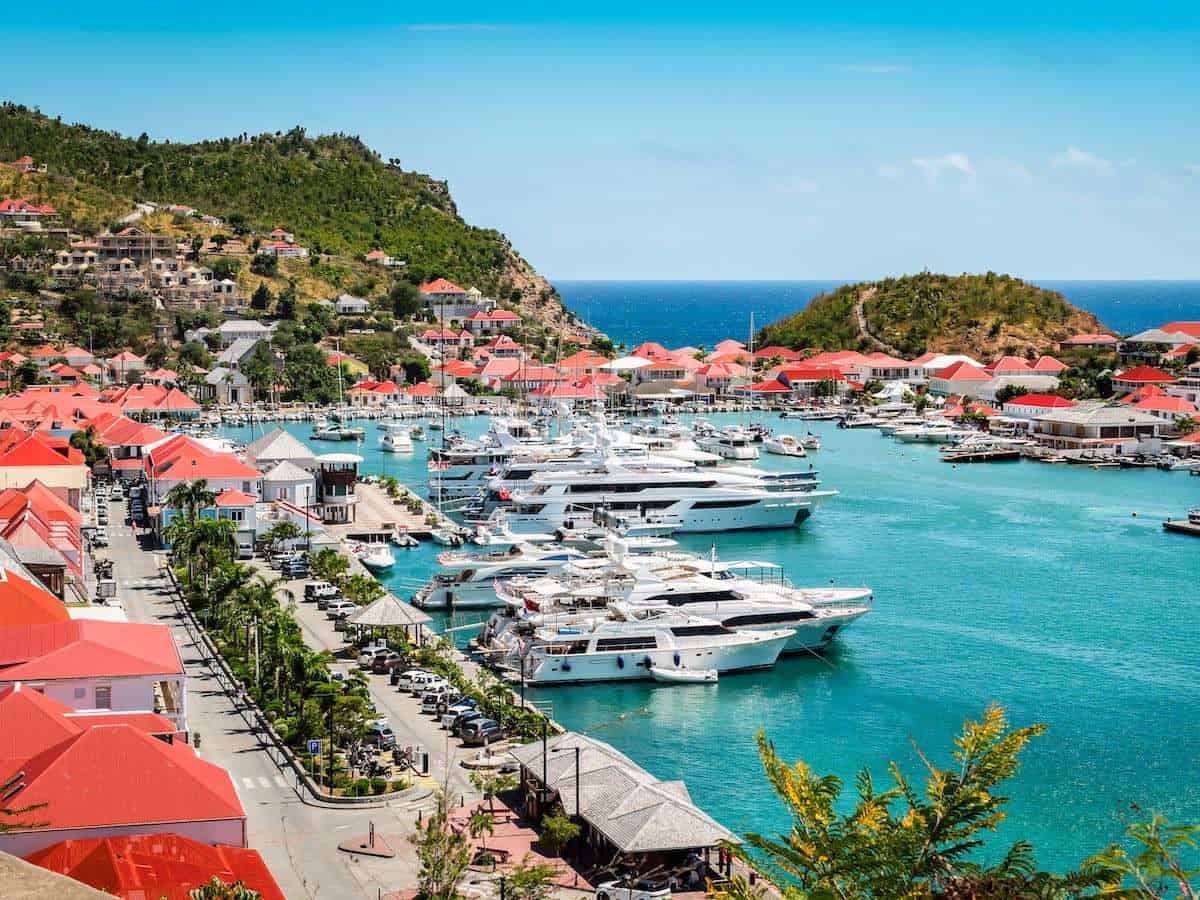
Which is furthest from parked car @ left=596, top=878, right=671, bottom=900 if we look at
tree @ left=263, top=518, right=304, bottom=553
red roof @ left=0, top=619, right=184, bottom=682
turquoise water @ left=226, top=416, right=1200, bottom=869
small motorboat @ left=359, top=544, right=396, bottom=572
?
tree @ left=263, top=518, right=304, bottom=553

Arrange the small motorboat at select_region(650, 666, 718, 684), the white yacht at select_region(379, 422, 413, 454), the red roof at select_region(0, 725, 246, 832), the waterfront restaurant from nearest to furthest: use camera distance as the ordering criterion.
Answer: the red roof at select_region(0, 725, 246, 832)
the waterfront restaurant
the small motorboat at select_region(650, 666, 718, 684)
the white yacht at select_region(379, 422, 413, 454)

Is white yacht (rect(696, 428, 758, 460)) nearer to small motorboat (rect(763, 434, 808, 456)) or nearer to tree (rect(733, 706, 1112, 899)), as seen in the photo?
small motorboat (rect(763, 434, 808, 456))

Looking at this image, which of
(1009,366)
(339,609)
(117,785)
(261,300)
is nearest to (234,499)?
(339,609)

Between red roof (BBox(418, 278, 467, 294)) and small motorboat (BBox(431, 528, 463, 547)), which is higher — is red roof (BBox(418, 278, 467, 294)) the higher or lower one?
the higher one

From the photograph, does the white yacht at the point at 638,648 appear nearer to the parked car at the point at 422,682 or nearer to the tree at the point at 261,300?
the parked car at the point at 422,682

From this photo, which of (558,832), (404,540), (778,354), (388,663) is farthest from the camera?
(778,354)

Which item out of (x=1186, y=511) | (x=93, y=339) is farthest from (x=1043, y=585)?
(x=93, y=339)

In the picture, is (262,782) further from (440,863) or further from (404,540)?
(404,540)
